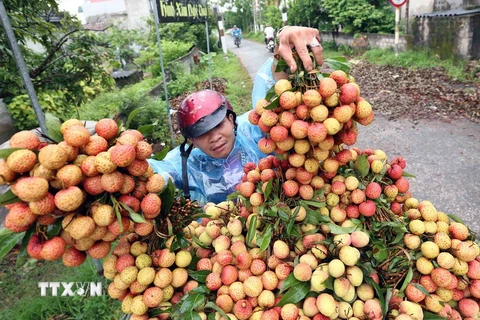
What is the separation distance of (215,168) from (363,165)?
120 cm

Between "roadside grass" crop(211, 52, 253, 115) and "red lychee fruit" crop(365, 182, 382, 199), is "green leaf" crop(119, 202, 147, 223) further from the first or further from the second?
"roadside grass" crop(211, 52, 253, 115)

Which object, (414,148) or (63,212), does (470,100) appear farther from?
(63,212)

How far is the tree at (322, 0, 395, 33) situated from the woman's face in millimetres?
11838

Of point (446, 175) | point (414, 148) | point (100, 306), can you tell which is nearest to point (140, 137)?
point (100, 306)

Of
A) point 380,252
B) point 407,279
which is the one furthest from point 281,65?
point 407,279

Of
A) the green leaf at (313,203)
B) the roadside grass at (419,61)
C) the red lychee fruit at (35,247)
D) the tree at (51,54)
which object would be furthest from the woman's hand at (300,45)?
the roadside grass at (419,61)

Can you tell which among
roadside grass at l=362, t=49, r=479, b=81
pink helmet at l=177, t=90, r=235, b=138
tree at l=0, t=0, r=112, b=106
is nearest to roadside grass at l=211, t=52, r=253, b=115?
tree at l=0, t=0, r=112, b=106

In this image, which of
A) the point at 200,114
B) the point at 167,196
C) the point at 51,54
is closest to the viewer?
the point at 167,196

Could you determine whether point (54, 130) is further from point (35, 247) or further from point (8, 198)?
point (35, 247)

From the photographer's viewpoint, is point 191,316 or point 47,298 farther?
point 47,298

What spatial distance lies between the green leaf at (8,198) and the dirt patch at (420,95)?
6.24 m

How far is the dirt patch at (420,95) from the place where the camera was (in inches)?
228

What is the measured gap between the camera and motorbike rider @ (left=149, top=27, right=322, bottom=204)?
6.27 ft

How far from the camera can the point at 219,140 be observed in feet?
6.59
